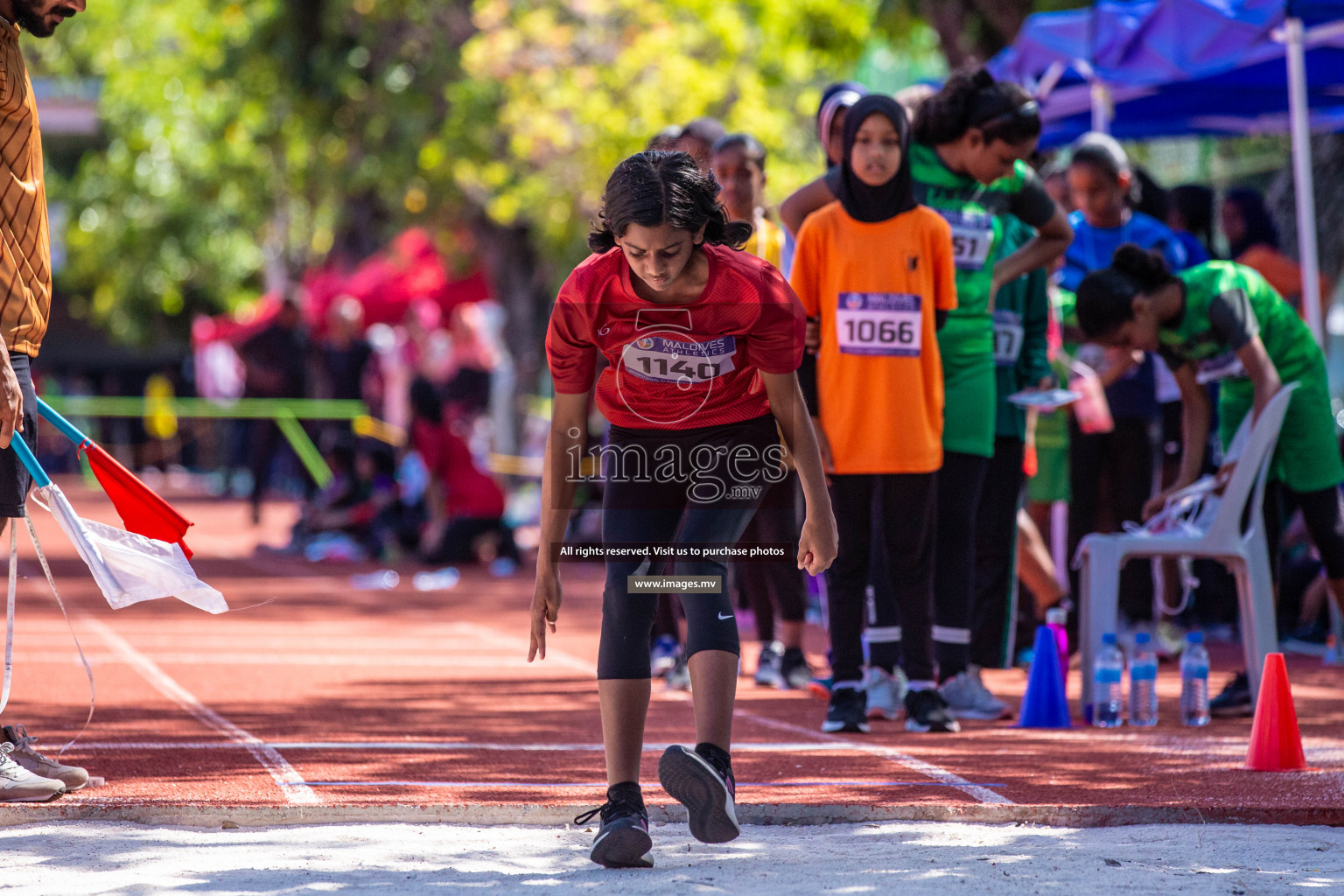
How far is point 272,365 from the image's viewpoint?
17406 mm

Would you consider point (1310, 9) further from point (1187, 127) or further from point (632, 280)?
point (632, 280)

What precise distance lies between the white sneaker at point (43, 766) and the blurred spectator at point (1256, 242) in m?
6.81

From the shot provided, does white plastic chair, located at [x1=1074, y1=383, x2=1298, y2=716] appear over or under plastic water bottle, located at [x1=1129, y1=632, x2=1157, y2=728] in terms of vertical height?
over

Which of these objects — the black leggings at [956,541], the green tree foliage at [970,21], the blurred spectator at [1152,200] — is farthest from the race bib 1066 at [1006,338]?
the green tree foliage at [970,21]

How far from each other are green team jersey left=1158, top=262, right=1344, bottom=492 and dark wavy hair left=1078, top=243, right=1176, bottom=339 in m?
0.12

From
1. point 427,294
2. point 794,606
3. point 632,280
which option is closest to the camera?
point 632,280

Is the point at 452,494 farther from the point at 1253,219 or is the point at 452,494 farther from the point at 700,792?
the point at 700,792

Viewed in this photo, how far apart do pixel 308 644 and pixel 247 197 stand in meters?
19.2

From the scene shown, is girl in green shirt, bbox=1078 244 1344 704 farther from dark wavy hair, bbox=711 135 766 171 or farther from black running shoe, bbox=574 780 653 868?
black running shoe, bbox=574 780 653 868

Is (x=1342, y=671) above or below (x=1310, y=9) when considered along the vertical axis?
below

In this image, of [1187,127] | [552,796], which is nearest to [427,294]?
[1187,127]

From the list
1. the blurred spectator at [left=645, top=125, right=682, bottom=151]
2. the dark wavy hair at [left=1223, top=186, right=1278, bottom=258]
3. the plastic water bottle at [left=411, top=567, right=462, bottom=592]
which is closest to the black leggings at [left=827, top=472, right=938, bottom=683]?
the blurred spectator at [left=645, top=125, right=682, bottom=151]

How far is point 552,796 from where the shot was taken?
15.9ft

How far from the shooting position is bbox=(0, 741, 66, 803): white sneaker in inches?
183
